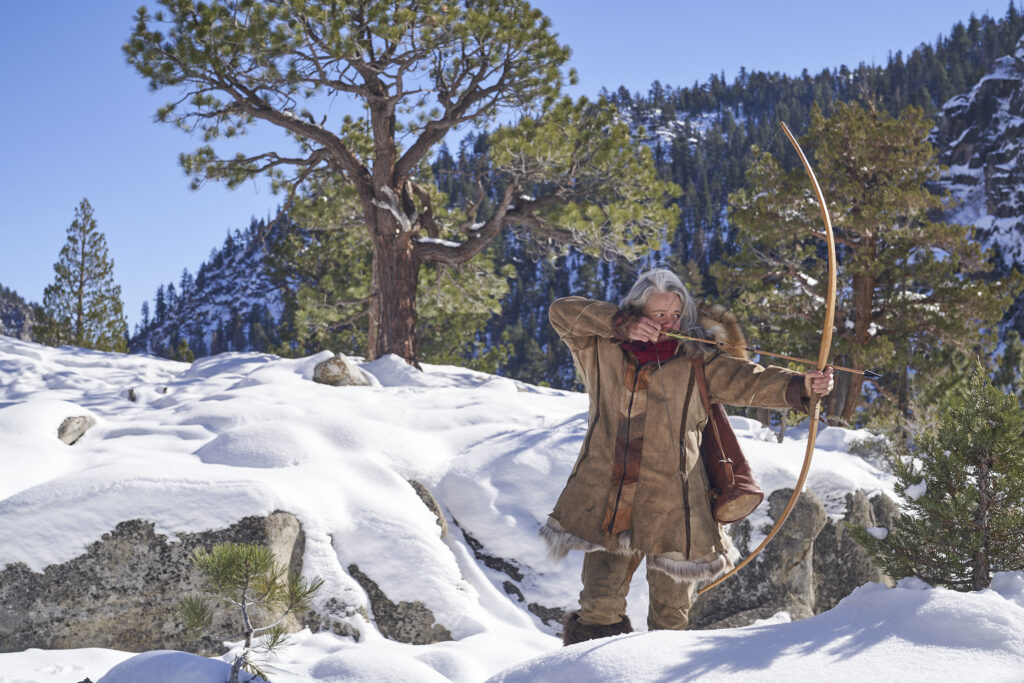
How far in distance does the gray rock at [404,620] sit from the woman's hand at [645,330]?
76.6 inches

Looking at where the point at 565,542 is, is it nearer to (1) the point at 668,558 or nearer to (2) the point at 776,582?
(1) the point at 668,558

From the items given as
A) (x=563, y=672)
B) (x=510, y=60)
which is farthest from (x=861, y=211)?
(x=563, y=672)

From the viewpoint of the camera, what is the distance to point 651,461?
280 centimetres

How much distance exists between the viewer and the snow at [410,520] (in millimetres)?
2100

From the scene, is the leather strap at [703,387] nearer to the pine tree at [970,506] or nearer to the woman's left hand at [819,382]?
the woman's left hand at [819,382]

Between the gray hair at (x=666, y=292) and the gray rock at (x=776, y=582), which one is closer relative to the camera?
the gray hair at (x=666, y=292)

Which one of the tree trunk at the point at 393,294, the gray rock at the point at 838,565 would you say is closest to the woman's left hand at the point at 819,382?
the gray rock at the point at 838,565

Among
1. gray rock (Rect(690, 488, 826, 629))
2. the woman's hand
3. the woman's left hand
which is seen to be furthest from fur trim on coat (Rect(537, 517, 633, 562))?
gray rock (Rect(690, 488, 826, 629))

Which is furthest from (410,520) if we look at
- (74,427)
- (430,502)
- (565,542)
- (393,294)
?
(393,294)

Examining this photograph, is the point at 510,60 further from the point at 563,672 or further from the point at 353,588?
the point at 563,672

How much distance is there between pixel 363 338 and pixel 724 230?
77.0 m

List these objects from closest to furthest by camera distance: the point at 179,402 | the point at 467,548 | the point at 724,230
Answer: the point at 467,548
the point at 179,402
the point at 724,230

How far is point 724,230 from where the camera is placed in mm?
88125

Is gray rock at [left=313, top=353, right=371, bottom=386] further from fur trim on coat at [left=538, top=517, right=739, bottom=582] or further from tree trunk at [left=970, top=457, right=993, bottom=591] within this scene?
tree trunk at [left=970, top=457, right=993, bottom=591]
